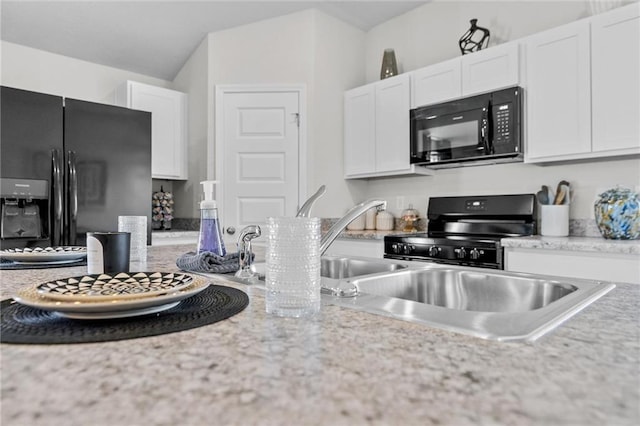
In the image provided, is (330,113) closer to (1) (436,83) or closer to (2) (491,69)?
(1) (436,83)

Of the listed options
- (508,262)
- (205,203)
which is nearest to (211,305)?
(205,203)

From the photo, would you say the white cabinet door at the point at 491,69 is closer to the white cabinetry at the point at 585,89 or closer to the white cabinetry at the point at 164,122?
the white cabinetry at the point at 585,89

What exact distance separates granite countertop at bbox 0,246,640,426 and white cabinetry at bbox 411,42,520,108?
2355 mm

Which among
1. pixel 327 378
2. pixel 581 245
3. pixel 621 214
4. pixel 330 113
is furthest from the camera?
pixel 330 113

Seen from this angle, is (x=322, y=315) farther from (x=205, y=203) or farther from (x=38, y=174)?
(x=38, y=174)

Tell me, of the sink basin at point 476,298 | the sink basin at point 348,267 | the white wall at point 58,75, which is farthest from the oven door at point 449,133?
the white wall at point 58,75

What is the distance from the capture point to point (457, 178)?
127 inches

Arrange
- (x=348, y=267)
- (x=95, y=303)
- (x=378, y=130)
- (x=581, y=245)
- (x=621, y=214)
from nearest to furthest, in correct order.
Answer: (x=95, y=303) → (x=348, y=267) → (x=581, y=245) → (x=621, y=214) → (x=378, y=130)

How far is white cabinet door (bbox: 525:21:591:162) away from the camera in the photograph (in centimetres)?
228

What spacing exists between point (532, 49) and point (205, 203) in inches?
89.8

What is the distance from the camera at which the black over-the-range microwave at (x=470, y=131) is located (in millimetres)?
2543

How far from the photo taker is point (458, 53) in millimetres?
3242

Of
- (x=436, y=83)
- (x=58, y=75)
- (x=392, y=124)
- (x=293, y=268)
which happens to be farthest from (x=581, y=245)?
(x=58, y=75)

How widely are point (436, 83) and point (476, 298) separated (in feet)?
7.16
